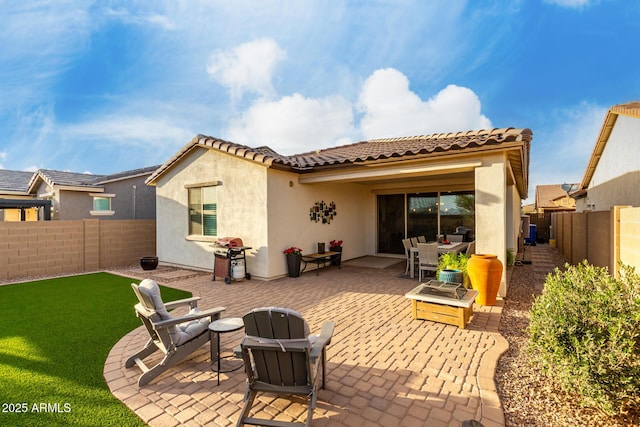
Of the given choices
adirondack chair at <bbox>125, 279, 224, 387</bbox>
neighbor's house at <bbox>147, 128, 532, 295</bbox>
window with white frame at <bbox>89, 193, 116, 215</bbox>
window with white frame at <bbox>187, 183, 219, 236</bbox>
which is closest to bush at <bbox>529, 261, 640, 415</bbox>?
neighbor's house at <bbox>147, 128, 532, 295</bbox>

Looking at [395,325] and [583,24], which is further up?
[583,24]

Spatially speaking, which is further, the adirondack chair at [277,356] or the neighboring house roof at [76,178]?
the neighboring house roof at [76,178]

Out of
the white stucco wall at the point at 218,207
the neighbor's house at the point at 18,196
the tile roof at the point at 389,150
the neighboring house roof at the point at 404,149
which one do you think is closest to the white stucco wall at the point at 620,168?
the neighboring house roof at the point at 404,149

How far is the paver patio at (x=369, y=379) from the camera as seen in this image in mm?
2660

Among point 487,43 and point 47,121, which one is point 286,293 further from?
point 47,121

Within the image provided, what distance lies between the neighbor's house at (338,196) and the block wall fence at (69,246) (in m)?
1.23

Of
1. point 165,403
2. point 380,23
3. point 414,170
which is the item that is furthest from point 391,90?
point 165,403

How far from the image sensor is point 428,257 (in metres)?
8.01

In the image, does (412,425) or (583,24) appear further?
(583,24)

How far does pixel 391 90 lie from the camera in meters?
12.2

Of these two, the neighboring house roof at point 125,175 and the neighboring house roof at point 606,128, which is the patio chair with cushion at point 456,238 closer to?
the neighboring house roof at point 606,128

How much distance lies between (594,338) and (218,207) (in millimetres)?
9168

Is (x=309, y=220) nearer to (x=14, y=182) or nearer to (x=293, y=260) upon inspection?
(x=293, y=260)

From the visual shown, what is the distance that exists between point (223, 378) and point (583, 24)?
633 inches
